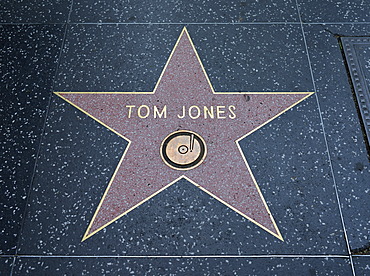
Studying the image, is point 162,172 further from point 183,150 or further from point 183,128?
point 183,128

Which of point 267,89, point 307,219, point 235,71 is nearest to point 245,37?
point 235,71

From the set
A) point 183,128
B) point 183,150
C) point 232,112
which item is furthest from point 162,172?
point 232,112

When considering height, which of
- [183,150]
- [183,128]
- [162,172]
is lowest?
[162,172]

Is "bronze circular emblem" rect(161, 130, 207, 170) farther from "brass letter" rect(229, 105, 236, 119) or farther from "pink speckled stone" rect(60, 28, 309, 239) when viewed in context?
"brass letter" rect(229, 105, 236, 119)

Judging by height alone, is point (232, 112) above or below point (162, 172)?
above

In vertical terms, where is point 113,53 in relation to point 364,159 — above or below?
above

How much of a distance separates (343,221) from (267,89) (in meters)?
0.78

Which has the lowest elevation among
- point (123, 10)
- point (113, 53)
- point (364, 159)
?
point (364, 159)

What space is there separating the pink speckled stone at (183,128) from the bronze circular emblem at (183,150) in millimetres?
25

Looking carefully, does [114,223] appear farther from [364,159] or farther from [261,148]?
[364,159]

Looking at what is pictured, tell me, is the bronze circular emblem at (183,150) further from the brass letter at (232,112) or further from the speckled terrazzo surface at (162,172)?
the brass letter at (232,112)

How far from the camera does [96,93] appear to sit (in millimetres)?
1771

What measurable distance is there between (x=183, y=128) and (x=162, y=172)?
264 millimetres

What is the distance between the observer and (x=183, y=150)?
1.63 m
